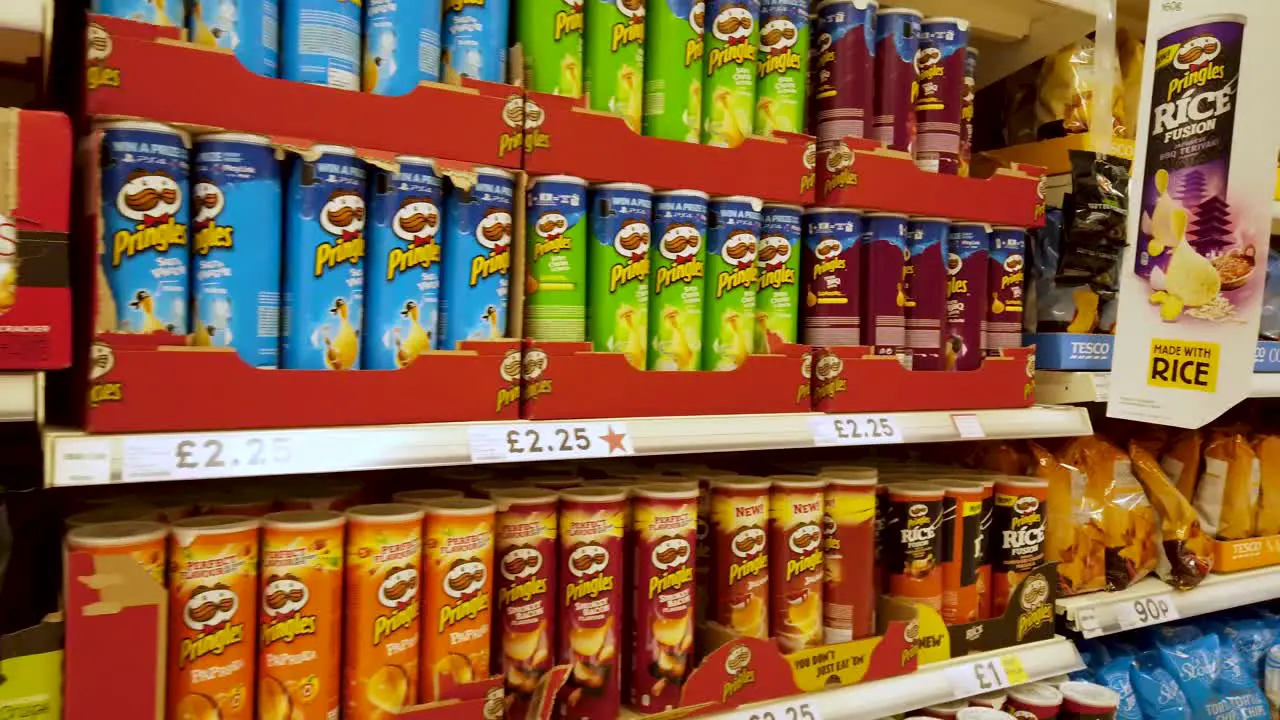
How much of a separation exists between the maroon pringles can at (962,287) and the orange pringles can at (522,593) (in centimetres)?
83

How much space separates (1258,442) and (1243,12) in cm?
111

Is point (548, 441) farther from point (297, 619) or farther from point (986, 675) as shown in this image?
point (986, 675)

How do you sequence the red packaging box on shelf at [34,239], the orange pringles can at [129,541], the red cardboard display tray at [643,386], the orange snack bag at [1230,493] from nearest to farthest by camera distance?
the red packaging box on shelf at [34,239] < the orange pringles can at [129,541] < the red cardboard display tray at [643,386] < the orange snack bag at [1230,493]

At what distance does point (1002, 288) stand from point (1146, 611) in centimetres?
73

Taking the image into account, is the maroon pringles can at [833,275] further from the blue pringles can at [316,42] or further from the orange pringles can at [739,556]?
the blue pringles can at [316,42]

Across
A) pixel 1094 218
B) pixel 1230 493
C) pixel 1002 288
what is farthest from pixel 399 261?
pixel 1230 493

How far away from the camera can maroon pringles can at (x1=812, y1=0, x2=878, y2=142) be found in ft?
4.95

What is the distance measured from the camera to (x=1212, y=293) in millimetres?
1544

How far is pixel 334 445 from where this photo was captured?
3.34 feet

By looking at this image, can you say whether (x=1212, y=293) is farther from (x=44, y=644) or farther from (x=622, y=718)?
(x=44, y=644)

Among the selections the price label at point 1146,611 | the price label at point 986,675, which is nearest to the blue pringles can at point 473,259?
the price label at point 986,675

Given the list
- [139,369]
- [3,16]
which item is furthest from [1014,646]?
[3,16]

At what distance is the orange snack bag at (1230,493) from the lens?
204 centimetres

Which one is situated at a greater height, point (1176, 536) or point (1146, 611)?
point (1176, 536)
